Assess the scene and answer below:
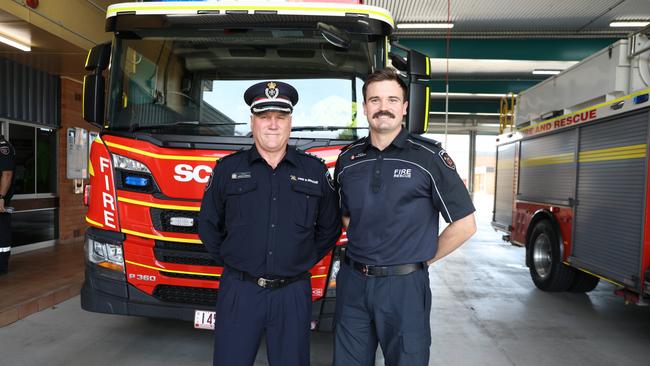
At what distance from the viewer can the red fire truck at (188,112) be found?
108 inches

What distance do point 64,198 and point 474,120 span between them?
59.5 ft

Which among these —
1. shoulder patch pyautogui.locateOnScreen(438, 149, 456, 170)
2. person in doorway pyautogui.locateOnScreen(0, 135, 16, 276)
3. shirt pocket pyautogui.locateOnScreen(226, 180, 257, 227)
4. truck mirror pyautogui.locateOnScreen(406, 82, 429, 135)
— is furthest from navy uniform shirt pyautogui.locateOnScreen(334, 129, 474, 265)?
person in doorway pyautogui.locateOnScreen(0, 135, 16, 276)

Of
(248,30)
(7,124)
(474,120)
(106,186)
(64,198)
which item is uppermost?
(474,120)

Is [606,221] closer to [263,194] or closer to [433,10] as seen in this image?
[263,194]

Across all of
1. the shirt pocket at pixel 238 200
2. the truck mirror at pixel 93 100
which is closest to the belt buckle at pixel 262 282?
the shirt pocket at pixel 238 200

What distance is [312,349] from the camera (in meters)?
3.48

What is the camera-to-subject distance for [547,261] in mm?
5633

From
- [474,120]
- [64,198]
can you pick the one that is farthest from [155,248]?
[474,120]

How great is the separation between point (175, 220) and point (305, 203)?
0.98 m

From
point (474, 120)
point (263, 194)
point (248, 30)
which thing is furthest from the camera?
point (474, 120)

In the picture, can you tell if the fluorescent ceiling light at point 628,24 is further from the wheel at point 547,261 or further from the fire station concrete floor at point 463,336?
the fire station concrete floor at point 463,336

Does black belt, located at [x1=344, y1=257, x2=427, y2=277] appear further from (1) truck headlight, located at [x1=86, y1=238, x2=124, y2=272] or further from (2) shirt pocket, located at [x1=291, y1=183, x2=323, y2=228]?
(1) truck headlight, located at [x1=86, y1=238, x2=124, y2=272]

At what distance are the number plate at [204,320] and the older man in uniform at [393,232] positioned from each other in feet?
2.99

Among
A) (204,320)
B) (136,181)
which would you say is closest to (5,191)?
(136,181)
